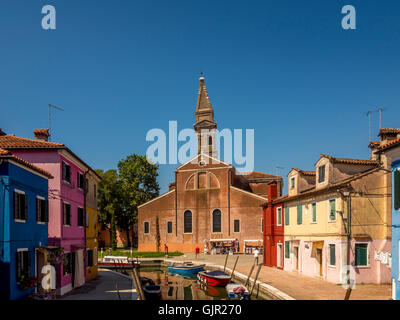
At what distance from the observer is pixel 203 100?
68438mm

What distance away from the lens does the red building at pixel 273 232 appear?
30670 mm

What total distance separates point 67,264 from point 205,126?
47225mm

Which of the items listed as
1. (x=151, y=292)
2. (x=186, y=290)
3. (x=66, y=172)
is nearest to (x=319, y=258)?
(x=186, y=290)

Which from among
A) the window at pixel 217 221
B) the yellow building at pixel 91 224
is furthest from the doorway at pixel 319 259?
the window at pixel 217 221

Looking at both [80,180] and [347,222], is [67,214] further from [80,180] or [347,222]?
[347,222]

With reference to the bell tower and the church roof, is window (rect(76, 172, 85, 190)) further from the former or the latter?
the church roof

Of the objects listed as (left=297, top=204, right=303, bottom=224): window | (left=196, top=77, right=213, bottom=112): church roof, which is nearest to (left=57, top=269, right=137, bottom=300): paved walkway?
(left=297, top=204, right=303, bottom=224): window

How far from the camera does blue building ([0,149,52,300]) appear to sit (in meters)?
13.4

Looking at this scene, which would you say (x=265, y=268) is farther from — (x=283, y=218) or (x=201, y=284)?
(x=201, y=284)

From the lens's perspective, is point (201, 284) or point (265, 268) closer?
point (201, 284)

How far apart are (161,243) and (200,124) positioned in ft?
73.8

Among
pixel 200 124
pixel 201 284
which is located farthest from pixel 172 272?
pixel 200 124
